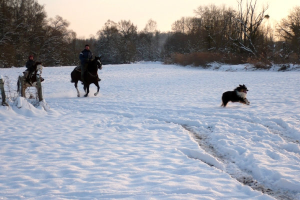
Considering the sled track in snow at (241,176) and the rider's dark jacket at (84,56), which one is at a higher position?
the rider's dark jacket at (84,56)

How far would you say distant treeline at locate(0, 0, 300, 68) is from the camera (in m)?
37.6

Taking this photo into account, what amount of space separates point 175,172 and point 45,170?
233cm

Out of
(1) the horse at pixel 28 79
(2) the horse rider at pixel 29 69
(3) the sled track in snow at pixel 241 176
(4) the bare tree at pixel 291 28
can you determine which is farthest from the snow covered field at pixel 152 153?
(4) the bare tree at pixel 291 28

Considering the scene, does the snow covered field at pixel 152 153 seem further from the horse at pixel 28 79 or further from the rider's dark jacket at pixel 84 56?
the rider's dark jacket at pixel 84 56

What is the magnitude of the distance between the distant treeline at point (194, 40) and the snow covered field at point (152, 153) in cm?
2453

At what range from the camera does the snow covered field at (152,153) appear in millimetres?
3873

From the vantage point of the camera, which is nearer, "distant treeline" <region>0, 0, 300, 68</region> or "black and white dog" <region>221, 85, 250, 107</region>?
"black and white dog" <region>221, 85, 250, 107</region>

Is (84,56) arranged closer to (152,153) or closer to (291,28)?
(152,153)

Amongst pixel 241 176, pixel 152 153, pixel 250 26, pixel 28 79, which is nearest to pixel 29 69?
pixel 28 79

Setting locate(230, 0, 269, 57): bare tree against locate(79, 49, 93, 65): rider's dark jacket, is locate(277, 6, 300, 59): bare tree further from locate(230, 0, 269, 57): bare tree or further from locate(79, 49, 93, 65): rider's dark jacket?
locate(79, 49, 93, 65): rider's dark jacket

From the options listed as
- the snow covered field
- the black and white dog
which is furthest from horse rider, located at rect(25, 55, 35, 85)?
the black and white dog

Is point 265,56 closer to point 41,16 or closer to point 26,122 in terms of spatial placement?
point 26,122

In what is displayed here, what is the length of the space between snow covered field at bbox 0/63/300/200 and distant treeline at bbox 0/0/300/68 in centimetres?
2453

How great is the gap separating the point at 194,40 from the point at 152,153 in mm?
55622
